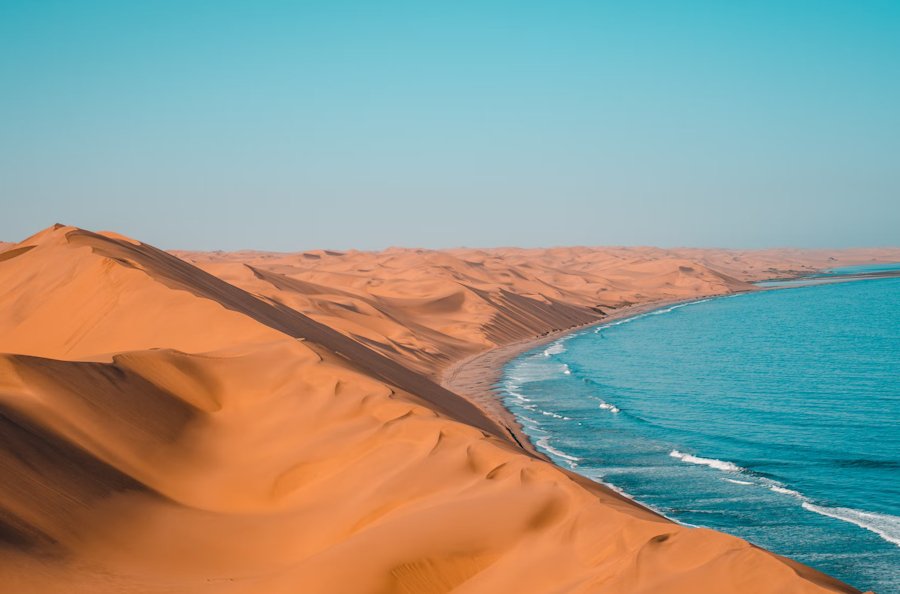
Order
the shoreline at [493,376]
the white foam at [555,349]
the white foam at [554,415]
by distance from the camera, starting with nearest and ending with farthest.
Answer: the shoreline at [493,376], the white foam at [554,415], the white foam at [555,349]

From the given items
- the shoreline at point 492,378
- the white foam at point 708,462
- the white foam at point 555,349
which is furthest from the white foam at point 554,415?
the white foam at point 555,349

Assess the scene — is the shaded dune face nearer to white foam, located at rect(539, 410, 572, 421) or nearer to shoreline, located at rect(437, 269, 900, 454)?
shoreline, located at rect(437, 269, 900, 454)

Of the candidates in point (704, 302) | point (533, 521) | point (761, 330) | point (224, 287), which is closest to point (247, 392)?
point (533, 521)

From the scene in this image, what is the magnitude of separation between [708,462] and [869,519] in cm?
669

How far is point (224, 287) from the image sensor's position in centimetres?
3684

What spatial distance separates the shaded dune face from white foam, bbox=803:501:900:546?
758 centimetres

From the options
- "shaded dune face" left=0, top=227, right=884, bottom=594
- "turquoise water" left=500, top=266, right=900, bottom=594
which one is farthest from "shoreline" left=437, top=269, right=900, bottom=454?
"shaded dune face" left=0, top=227, right=884, bottom=594

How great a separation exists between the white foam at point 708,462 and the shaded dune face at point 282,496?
1052cm

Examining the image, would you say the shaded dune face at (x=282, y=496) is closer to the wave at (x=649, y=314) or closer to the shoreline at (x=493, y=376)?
the shoreline at (x=493, y=376)

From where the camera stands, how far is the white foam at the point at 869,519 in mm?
19453

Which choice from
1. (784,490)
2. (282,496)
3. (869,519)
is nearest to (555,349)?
(784,490)

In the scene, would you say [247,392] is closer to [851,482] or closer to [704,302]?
[851,482]

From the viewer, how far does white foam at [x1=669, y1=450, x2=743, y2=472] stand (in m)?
26.2

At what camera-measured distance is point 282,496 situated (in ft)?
55.4
